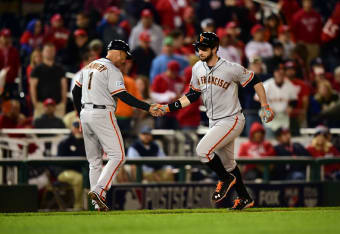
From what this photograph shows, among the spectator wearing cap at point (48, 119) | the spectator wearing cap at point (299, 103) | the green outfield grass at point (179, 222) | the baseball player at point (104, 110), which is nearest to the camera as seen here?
the green outfield grass at point (179, 222)

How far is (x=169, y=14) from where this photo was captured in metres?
19.5

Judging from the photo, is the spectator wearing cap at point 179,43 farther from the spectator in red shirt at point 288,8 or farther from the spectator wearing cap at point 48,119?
the spectator in red shirt at point 288,8

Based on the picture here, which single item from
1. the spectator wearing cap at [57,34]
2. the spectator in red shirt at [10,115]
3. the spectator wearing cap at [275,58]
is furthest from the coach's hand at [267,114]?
the spectator wearing cap at [57,34]

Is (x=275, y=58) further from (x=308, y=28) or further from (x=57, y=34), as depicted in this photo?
(x=57, y=34)

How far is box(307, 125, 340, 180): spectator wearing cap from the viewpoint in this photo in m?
15.6

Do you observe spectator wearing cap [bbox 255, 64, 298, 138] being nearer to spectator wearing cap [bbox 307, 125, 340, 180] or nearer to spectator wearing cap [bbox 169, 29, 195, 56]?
spectator wearing cap [bbox 307, 125, 340, 180]

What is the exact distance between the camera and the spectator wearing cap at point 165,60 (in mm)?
16906

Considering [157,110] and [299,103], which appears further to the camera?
[299,103]

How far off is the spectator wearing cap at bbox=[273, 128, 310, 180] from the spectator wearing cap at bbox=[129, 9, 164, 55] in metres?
3.85

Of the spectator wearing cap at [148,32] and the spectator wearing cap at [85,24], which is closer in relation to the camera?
the spectator wearing cap at [85,24]

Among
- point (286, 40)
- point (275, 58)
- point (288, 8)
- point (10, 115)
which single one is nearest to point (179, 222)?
point (10, 115)

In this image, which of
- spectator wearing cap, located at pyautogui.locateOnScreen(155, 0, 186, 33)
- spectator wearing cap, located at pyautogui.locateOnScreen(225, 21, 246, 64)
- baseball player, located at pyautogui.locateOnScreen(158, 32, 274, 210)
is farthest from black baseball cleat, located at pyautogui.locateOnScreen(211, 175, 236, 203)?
spectator wearing cap, located at pyautogui.locateOnScreen(155, 0, 186, 33)

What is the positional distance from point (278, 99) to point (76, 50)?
13.3ft

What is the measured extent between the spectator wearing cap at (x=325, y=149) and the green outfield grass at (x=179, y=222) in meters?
4.87
